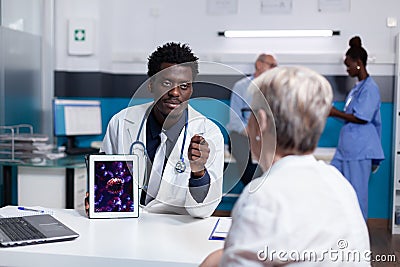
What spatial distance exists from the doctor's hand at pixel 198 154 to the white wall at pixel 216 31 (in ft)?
10.6

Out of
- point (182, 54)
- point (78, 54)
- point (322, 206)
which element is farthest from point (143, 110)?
point (78, 54)

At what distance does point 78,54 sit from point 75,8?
0.39 meters

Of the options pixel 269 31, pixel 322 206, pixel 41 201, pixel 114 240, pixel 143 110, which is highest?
pixel 269 31

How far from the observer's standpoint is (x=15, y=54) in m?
4.27

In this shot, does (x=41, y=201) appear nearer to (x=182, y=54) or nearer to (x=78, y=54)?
(x=78, y=54)

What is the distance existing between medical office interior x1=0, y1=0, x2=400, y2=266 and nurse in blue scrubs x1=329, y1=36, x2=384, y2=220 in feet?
1.15

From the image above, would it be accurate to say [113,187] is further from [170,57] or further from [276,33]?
[276,33]

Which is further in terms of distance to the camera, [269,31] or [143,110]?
[269,31]

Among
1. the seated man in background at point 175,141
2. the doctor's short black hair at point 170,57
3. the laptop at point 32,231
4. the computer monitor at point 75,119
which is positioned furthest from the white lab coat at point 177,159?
the computer monitor at point 75,119

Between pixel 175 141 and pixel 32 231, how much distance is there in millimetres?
500

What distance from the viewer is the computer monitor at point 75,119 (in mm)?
4348

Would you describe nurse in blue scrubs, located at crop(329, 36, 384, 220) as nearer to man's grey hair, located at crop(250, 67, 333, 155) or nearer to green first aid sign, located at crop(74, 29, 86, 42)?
green first aid sign, located at crop(74, 29, 86, 42)

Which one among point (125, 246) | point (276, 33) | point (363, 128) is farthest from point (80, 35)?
point (125, 246)

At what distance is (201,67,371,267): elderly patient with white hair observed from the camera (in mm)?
1006
